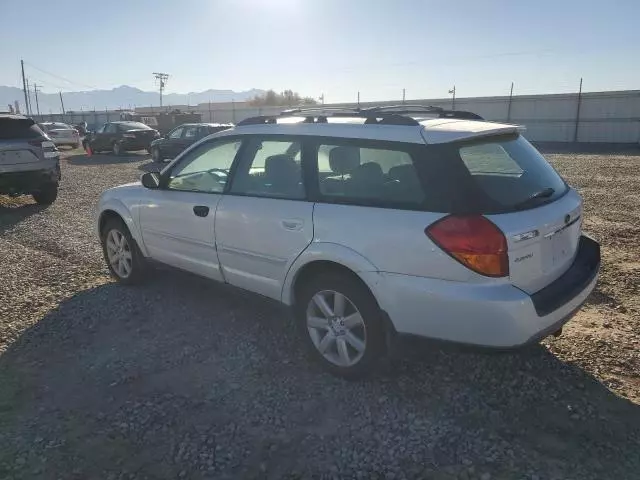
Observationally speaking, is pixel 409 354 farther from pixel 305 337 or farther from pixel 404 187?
pixel 404 187

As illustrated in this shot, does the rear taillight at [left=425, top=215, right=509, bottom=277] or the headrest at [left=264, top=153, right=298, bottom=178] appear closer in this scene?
the rear taillight at [left=425, top=215, right=509, bottom=277]

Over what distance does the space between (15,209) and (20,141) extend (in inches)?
58.9

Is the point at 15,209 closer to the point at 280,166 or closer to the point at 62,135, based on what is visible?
the point at 280,166

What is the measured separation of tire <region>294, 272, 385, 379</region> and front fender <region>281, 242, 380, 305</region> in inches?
3.9

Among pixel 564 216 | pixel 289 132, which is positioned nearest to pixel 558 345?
pixel 564 216

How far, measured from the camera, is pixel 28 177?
9469mm

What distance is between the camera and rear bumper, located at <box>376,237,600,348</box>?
9.26ft

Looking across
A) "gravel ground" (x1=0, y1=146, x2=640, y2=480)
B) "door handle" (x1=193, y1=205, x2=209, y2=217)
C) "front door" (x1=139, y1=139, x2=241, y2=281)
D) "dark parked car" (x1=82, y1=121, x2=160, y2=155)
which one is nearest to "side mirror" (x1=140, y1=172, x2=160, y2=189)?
"front door" (x1=139, y1=139, x2=241, y2=281)

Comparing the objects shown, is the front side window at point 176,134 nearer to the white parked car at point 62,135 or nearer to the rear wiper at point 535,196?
the white parked car at point 62,135

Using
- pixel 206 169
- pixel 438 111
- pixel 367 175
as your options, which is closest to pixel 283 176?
pixel 367 175

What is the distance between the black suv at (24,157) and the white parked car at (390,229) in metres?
6.49

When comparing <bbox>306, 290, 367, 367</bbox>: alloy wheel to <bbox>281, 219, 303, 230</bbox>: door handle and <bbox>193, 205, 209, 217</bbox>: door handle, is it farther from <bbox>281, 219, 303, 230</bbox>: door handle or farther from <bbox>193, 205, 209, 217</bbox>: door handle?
<bbox>193, 205, 209, 217</bbox>: door handle

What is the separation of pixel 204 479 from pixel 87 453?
28.1 inches

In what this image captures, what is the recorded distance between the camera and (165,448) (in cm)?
287
